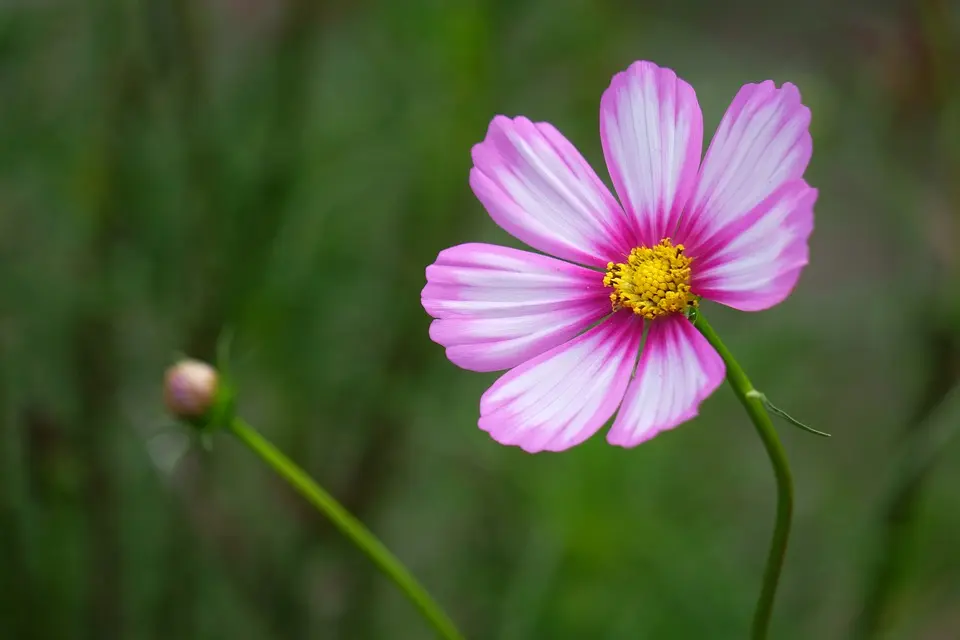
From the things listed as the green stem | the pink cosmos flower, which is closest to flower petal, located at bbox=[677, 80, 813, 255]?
the pink cosmos flower

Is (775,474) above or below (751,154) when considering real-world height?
below

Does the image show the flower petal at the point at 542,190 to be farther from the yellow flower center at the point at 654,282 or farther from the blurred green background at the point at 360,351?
the blurred green background at the point at 360,351

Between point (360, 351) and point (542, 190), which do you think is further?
point (360, 351)

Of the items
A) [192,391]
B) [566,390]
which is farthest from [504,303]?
[192,391]

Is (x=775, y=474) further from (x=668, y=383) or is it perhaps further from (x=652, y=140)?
(x=652, y=140)

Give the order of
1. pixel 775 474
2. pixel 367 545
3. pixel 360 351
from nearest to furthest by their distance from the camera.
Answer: pixel 775 474 < pixel 367 545 < pixel 360 351

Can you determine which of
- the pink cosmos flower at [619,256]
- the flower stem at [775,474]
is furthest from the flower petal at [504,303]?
the flower stem at [775,474]

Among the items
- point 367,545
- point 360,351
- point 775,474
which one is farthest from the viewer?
point 360,351

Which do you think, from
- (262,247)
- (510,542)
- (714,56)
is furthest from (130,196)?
(714,56)
